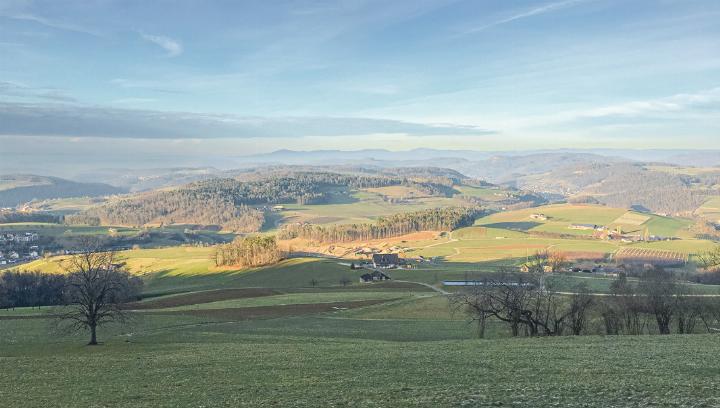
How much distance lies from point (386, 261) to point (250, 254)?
126 ft

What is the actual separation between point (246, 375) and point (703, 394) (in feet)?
70.9

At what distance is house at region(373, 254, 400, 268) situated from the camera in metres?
145

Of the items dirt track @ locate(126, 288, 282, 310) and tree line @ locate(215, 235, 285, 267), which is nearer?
dirt track @ locate(126, 288, 282, 310)

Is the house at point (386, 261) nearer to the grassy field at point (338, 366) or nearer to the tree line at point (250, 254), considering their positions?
the tree line at point (250, 254)

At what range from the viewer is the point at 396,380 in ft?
84.2

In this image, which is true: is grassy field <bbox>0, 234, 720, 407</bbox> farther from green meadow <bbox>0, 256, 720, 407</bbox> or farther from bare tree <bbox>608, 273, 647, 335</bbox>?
bare tree <bbox>608, 273, 647, 335</bbox>

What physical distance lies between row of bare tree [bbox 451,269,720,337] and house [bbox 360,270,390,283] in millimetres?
65519

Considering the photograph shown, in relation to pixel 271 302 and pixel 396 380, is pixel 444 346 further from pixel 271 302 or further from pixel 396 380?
pixel 271 302

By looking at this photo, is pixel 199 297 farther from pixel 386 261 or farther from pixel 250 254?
pixel 386 261

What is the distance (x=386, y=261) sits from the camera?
146750 mm

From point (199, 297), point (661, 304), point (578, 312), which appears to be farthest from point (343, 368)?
point (199, 297)

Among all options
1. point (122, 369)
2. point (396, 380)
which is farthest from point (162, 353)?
point (396, 380)

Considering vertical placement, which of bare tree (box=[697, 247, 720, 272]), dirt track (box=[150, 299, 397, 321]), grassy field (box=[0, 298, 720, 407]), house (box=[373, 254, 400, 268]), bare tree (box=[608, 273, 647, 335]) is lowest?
house (box=[373, 254, 400, 268])

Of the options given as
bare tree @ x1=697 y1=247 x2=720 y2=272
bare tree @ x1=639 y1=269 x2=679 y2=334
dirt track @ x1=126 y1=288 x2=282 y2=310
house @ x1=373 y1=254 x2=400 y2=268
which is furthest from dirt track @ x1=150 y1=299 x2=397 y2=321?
bare tree @ x1=697 y1=247 x2=720 y2=272
